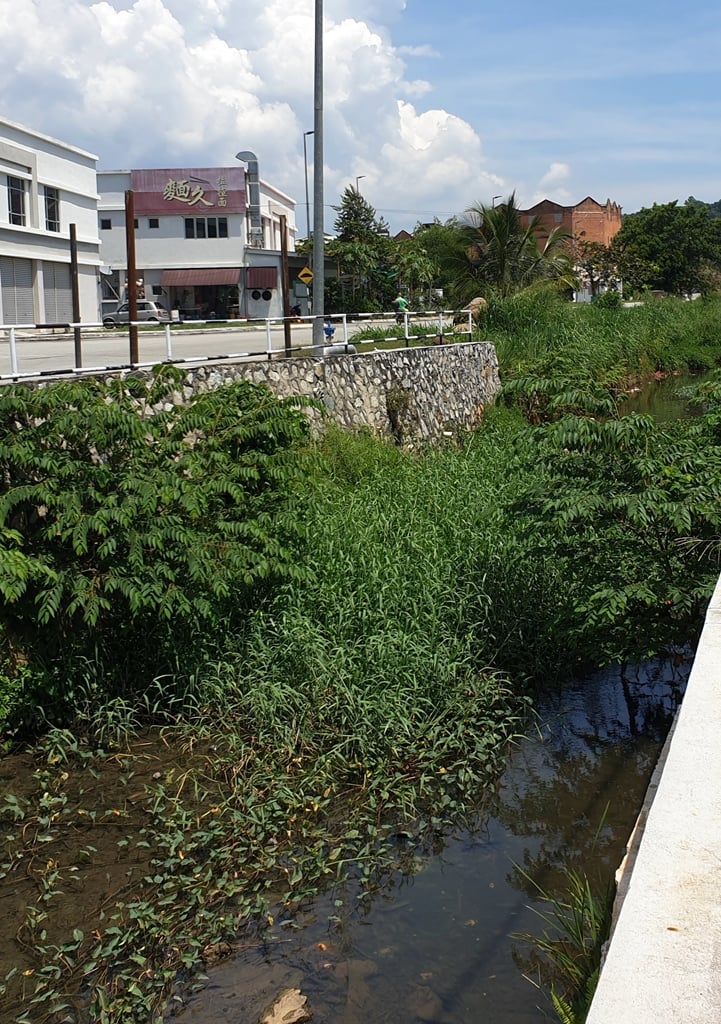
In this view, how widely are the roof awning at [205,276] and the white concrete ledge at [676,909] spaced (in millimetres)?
56494

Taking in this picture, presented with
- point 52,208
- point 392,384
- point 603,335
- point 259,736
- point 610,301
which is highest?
point 52,208

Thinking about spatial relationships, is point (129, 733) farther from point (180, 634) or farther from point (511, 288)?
point (511, 288)

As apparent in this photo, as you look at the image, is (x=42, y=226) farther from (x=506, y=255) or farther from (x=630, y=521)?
(x=630, y=521)

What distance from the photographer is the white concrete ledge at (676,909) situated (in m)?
2.15

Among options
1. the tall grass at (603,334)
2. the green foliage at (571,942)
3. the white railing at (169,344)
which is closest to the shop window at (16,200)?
the white railing at (169,344)

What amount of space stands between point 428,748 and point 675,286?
72868 mm

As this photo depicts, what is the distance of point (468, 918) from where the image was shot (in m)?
5.76

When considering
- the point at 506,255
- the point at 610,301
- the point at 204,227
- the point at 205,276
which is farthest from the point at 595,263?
the point at 506,255

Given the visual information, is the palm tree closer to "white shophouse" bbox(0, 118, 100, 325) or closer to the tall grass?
the tall grass

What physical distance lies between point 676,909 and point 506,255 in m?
35.4

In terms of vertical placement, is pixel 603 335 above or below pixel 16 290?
below

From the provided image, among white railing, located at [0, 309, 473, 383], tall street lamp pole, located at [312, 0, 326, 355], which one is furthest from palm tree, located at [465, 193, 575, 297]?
tall street lamp pole, located at [312, 0, 326, 355]

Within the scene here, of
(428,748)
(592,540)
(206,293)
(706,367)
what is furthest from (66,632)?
(206,293)

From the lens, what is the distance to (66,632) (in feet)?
27.8
